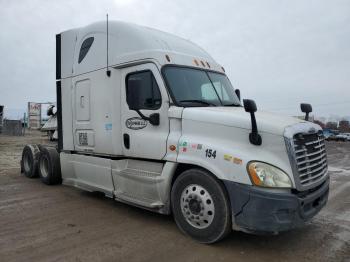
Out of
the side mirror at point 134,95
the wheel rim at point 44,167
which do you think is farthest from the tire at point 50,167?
the side mirror at point 134,95

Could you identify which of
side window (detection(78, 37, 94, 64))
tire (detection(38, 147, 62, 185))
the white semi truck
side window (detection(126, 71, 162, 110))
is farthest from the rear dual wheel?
side window (detection(126, 71, 162, 110))

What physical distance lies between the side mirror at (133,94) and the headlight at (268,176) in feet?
7.81

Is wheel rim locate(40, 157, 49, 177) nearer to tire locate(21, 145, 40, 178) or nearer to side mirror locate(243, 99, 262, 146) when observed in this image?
tire locate(21, 145, 40, 178)

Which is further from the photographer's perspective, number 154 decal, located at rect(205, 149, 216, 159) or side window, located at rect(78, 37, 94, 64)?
side window, located at rect(78, 37, 94, 64)

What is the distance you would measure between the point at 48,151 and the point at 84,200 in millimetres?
2331


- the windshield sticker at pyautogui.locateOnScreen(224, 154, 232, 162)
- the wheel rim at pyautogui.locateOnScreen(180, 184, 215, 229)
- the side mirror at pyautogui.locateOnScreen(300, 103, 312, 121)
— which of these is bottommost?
the wheel rim at pyautogui.locateOnScreen(180, 184, 215, 229)

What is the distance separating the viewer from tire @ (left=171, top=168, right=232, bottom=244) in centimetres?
488

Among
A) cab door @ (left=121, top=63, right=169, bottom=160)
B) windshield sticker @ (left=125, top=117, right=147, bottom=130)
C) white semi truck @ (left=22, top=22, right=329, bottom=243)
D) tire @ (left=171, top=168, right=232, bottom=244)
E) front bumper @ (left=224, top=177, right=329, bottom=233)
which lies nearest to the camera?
front bumper @ (left=224, top=177, right=329, bottom=233)

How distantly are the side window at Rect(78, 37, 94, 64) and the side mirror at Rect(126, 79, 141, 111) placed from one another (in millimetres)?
1708

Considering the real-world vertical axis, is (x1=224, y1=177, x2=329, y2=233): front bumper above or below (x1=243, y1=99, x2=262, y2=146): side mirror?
below

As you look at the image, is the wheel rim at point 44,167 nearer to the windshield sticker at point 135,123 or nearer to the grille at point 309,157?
the windshield sticker at point 135,123

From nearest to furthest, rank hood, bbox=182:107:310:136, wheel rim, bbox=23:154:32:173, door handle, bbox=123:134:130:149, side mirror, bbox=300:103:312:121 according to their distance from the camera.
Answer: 1. hood, bbox=182:107:310:136
2. side mirror, bbox=300:103:312:121
3. door handle, bbox=123:134:130:149
4. wheel rim, bbox=23:154:32:173

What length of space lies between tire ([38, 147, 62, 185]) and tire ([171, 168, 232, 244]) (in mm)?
4610

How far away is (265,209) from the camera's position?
4.52 metres
